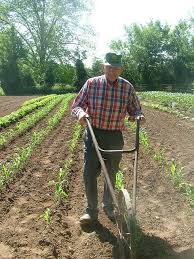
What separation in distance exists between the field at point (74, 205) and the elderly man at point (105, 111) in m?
0.44

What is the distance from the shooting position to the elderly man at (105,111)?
189 inches

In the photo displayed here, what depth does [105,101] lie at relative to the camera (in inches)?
192

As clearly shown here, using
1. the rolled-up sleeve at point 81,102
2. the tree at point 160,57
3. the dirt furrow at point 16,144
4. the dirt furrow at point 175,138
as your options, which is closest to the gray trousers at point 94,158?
the rolled-up sleeve at point 81,102

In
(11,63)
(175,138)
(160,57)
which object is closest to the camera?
(175,138)

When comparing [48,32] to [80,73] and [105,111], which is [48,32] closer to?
[80,73]

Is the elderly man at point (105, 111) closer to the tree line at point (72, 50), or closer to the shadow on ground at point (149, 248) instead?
the shadow on ground at point (149, 248)

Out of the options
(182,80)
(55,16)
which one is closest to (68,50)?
(55,16)

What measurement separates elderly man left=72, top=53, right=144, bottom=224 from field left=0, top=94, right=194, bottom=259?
0.44 metres

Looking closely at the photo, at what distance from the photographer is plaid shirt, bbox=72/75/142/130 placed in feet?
15.9

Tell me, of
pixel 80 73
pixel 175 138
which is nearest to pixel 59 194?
pixel 175 138

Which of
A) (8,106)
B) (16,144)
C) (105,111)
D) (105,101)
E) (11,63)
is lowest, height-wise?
(8,106)

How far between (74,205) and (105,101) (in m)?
1.63

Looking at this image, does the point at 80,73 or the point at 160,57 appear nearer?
the point at 80,73

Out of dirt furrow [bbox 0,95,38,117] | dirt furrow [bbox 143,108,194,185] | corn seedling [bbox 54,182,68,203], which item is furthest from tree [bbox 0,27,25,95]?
corn seedling [bbox 54,182,68,203]
